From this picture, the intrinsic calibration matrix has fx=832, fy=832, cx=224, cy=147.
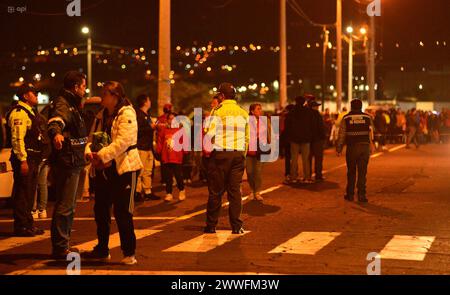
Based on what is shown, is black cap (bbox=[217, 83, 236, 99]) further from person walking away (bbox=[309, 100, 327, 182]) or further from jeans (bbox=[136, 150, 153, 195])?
person walking away (bbox=[309, 100, 327, 182])

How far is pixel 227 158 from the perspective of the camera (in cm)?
1082

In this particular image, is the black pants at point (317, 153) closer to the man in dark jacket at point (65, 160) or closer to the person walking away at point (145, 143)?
the person walking away at point (145, 143)

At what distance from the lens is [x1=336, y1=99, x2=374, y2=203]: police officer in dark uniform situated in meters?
14.8

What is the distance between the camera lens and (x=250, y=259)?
29.5 ft

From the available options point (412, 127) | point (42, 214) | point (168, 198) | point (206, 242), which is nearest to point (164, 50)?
point (168, 198)

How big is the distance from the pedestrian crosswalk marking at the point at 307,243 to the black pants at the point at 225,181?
893mm

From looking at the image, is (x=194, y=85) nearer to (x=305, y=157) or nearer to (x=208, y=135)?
(x=305, y=157)

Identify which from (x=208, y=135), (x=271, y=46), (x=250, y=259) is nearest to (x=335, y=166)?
(x=208, y=135)

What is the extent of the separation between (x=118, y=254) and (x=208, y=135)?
2.31m

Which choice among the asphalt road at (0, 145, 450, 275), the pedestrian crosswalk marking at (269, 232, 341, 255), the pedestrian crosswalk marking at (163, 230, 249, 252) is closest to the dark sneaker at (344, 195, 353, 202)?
the asphalt road at (0, 145, 450, 275)

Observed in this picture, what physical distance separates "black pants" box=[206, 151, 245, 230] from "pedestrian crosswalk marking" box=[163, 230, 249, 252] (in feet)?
0.76

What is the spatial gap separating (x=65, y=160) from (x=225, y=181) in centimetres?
260

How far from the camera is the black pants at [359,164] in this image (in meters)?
14.7

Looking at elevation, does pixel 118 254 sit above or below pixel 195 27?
below
